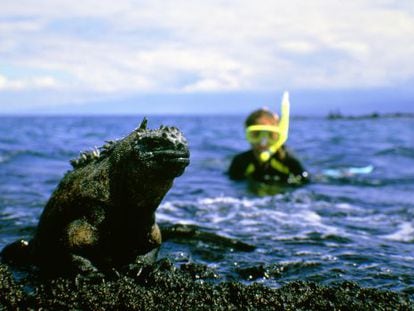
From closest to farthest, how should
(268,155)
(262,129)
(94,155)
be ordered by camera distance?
1. (94,155)
2. (262,129)
3. (268,155)

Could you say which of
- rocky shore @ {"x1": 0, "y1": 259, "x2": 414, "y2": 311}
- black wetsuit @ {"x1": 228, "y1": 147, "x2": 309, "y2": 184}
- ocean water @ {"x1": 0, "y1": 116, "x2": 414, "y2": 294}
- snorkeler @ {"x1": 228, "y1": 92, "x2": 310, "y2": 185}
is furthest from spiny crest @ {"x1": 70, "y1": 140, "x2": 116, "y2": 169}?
black wetsuit @ {"x1": 228, "y1": 147, "x2": 309, "y2": 184}

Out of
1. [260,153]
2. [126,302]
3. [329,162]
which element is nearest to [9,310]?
[126,302]

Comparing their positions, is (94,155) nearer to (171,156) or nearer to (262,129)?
(171,156)

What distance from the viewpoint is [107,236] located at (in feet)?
14.1

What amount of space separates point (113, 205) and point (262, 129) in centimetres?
710

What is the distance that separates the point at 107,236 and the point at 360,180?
382 inches

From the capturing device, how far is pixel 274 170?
1177 centimetres

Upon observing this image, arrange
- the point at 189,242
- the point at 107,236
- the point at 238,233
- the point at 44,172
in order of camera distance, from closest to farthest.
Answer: the point at 107,236 → the point at 189,242 → the point at 238,233 → the point at 44,172

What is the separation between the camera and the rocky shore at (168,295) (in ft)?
12.1

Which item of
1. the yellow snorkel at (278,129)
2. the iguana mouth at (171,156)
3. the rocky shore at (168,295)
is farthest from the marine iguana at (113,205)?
the yellow snorkel at (278,129)

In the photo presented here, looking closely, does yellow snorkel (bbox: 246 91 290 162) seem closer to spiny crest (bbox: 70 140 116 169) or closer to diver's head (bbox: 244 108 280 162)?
diver's head (bbox: 244 108 280 162)

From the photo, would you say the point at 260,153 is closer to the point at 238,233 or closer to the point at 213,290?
the point at 238,233

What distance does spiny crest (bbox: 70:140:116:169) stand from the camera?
4.51m

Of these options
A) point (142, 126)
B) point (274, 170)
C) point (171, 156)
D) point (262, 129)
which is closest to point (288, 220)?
point (262, 129)
